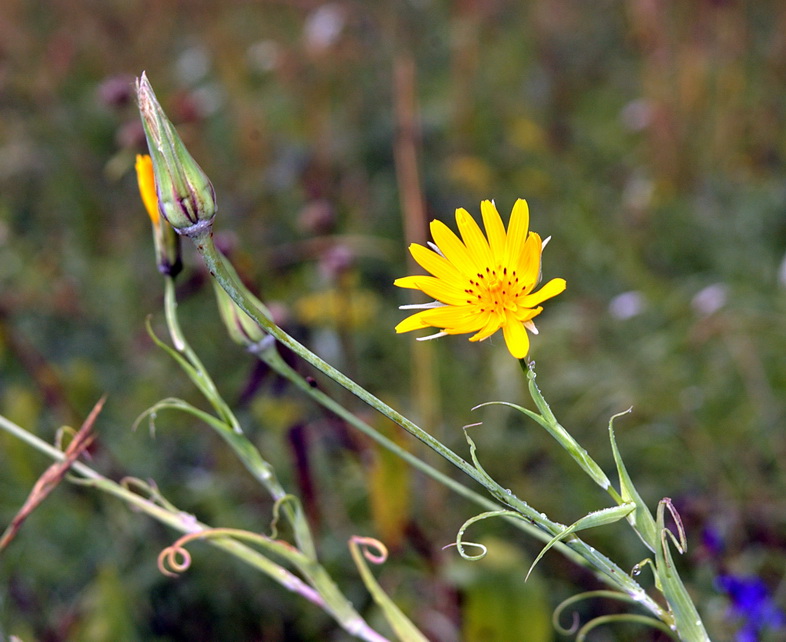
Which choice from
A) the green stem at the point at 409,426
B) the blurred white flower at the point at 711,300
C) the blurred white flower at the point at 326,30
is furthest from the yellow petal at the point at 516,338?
the blurred white flower at the point at 326,30

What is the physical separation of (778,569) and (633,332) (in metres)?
0.89

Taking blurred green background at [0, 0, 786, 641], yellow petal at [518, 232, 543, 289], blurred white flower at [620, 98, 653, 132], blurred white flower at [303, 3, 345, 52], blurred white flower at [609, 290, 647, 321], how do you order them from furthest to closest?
blurred white flower at [620, 98, 653, 132] < blurred white flower at [303, 3, 345, 52] < blurred white flower at [609, 290, 647, 321] < blurred green background at [0, 0, 786, 641] < yellow petal at [518, 232, 543, 289]

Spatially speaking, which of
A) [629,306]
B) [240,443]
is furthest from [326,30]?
[240,443]

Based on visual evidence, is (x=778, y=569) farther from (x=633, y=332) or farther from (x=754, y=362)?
(x=633, y=332)

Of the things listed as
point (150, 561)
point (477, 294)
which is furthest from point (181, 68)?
point (477, 294)

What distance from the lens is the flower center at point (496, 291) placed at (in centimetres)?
78

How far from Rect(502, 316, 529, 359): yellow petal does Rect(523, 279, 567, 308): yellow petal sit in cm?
2

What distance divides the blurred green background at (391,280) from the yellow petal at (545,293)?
0.75 metres

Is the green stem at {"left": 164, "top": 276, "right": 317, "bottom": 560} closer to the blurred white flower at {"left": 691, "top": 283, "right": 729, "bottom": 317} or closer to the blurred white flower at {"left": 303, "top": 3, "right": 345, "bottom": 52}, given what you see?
the blurred white flower at {"left": 691, "top": 283, "right": 729, "bottom": 317}

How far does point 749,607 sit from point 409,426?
98 cm

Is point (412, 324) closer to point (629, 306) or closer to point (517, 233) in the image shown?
point (517, 233)

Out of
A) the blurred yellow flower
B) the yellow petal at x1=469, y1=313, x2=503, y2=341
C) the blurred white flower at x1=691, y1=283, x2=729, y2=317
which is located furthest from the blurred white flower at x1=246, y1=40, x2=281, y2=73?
the yellow petal at x1=469, y1=313, x2=503, y2=341

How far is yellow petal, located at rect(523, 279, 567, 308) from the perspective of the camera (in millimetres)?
693

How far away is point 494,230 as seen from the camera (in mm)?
784
